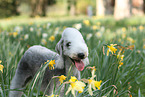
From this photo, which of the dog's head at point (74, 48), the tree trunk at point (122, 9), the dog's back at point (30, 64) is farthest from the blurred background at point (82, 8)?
the dog's head at point (74, 48)

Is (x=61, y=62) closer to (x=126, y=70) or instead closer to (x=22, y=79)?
(x=22, y=79)

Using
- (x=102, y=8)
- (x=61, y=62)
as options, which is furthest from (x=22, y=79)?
(x=102, y=8)

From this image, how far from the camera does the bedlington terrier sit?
1.24 meters

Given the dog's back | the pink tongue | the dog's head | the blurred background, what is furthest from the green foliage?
the pink tongue

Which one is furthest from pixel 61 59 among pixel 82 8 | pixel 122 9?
pixel 82 8

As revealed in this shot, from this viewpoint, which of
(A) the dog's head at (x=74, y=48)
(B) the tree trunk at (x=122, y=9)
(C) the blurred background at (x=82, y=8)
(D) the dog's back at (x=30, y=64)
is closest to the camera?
(A) the dog's head at (x=74, y=48)

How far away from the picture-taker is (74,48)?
1.22 meters

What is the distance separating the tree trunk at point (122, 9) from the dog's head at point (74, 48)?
26.4ft

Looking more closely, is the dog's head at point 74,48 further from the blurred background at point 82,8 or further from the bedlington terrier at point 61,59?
the blurred background at point 82,8

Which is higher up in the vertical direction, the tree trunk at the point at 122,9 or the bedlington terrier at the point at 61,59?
the tree trunk at the point at 122,9

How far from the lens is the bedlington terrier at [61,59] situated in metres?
1.24

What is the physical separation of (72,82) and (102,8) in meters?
15.9

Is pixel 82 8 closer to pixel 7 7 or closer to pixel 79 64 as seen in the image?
pixel 7 7

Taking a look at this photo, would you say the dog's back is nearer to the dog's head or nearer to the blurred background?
the dog's head
